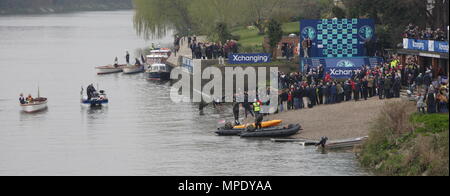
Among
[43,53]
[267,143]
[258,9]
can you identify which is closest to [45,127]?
[267,143]

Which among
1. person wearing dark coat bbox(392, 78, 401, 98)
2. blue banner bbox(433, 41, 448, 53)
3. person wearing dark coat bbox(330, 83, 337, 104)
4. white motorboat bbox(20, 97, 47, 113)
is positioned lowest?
white motorboat bbox(20, 97, 47, 113)

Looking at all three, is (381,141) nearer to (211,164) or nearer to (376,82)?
(211,164)

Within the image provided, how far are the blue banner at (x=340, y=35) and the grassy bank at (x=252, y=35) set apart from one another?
12.1 metres

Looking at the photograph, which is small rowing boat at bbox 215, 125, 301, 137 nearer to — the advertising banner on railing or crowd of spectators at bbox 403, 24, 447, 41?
crowd of spectators at bbox 403, 24, 447, 41

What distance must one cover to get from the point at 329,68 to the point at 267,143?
1800 centimetres

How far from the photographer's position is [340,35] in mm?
72438

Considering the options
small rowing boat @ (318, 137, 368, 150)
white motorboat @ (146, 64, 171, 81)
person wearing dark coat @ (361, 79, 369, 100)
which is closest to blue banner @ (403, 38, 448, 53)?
person wearing dark coat @ (361, 79, 369, 100)

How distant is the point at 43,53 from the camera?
393 feet

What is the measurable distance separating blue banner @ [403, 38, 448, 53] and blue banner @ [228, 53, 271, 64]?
1551cm

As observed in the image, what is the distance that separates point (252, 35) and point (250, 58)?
88.0ft

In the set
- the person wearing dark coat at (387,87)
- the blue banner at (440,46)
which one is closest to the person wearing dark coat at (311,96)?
the person wearing dark coat at (387,87)

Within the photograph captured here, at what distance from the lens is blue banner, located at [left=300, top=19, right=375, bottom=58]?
237 feet
